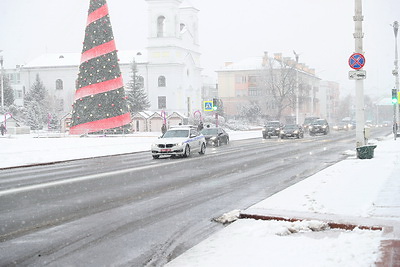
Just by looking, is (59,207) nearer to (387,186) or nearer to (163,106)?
(387,186)

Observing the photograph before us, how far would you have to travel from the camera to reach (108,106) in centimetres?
5409

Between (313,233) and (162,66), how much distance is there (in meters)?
76.6

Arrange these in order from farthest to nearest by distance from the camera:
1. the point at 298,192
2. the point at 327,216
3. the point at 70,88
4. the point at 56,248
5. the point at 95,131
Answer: the point at 70,88, the point at 95,131, the point at 298,192, the point at 327,216, the point at 56,248

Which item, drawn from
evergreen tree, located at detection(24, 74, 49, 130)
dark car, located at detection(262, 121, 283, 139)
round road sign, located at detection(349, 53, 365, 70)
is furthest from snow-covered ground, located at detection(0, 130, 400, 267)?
evergreen tree, located at detection(24, 74, 49, 130)

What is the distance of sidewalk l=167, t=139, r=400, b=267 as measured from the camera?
19.3 ft

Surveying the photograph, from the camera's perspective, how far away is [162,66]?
8238cm

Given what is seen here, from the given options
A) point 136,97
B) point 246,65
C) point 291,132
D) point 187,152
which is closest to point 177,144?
point 187,152

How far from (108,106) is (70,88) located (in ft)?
125

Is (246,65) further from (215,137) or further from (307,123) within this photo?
(215,137)

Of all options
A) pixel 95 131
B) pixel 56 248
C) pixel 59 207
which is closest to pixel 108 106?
pixel 95 131

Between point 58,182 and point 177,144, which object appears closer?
point 58,182

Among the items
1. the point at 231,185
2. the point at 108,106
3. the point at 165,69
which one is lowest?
the point at 231,185

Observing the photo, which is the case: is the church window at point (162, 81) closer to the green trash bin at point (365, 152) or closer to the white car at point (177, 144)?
the white car at point (177, 144)

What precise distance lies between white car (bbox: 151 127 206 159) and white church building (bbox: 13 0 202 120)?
50.2 m
